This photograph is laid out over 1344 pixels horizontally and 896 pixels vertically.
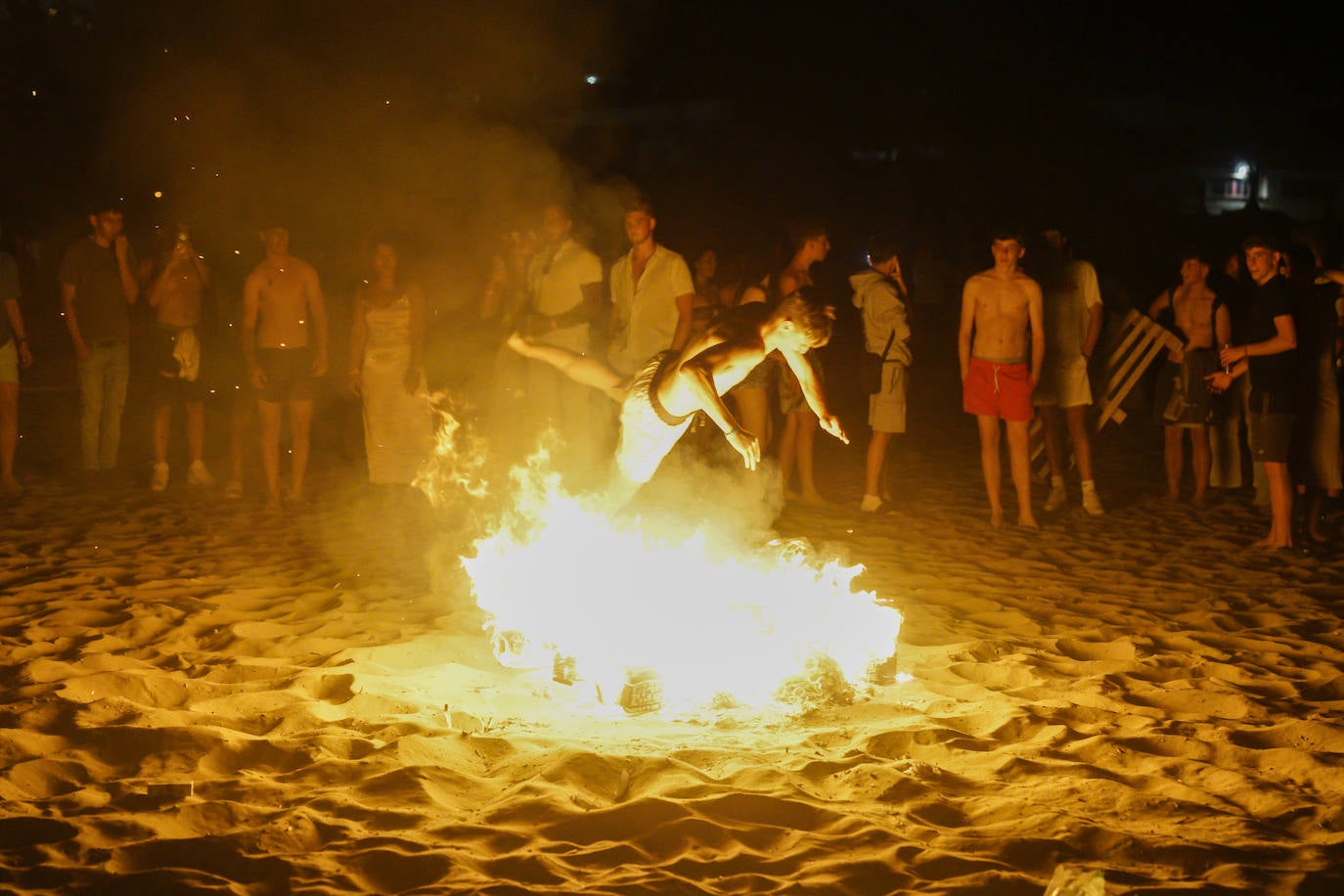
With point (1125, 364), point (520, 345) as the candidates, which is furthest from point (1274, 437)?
point (520, 345)

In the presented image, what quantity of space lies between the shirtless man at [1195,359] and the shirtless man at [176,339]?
24.0ft

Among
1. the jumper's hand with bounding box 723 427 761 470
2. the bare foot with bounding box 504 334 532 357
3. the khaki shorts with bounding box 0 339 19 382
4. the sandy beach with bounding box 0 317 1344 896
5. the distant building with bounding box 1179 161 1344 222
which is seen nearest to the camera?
the sandy beach with bounding box 0 317 1344 896

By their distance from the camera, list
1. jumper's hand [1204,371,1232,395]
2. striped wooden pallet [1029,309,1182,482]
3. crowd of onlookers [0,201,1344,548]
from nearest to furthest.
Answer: crowd of onlookers [0,201,1344,548] < jumper's hand [1204,371,1232,395] < striped wooden pallet [1029,309,1182,482]

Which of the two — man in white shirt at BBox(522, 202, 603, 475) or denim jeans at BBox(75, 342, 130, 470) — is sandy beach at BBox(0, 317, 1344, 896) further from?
denim jeans at BBox(75, 342, 130, 470)

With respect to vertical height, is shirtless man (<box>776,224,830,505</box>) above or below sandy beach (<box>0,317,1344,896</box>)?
above

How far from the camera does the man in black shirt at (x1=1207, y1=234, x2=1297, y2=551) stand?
7211mm

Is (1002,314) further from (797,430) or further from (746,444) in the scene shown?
(746,444)

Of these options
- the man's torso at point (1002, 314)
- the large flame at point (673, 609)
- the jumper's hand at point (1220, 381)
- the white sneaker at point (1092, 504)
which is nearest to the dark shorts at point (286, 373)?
the large flame at point (673, 609)

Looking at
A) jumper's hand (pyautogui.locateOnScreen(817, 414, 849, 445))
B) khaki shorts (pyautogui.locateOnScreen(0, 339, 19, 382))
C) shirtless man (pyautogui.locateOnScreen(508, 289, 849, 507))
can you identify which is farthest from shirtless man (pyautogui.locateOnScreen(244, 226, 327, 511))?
jumper's hand (pyautogui.locateOnScreen(817, 414, 849, 445))

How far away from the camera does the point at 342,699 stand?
475 centimetres

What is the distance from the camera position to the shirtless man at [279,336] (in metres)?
8.31

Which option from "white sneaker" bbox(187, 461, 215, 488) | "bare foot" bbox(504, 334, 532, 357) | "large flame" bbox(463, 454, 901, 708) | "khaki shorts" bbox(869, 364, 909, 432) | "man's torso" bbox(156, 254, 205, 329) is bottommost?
"large flame" bbox(463, 454, 901, 708)

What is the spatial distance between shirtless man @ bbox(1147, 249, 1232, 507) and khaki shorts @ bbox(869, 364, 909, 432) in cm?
196

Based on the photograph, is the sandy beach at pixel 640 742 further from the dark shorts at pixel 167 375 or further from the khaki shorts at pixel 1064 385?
the dark shorts at pixel 167 375
